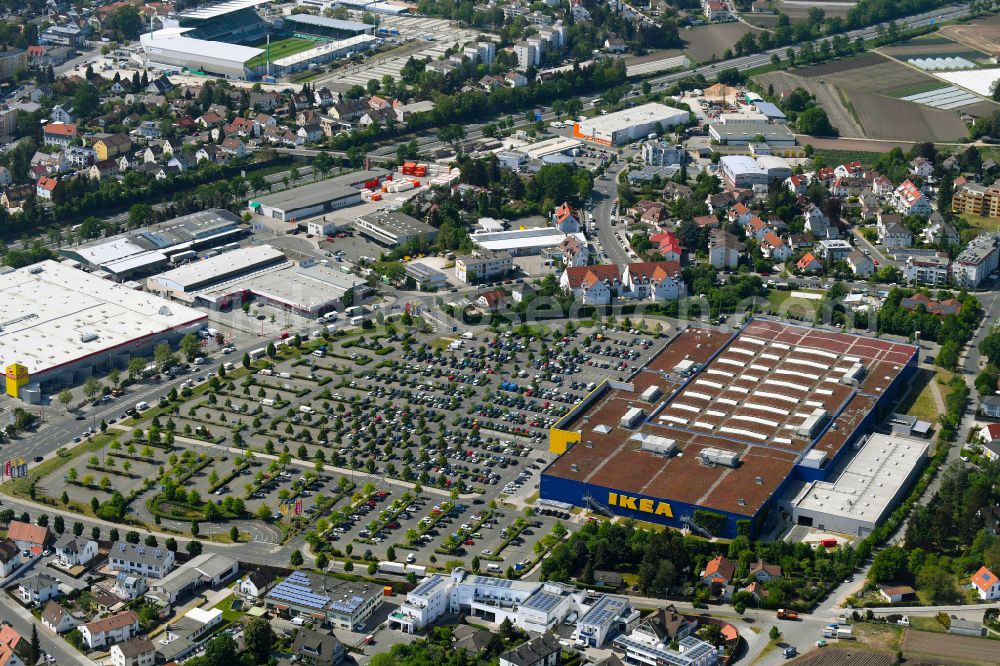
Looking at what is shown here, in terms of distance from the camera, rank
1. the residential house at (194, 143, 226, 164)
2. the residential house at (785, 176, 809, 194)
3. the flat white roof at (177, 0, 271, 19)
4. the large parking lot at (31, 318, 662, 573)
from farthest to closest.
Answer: the flat white roof at (177, 0, 271, 19) < the residential house at (194, 143, 226, 164) < the residential house at (785, 176, 809, 194) < the large parking lot at (31, 318, 662, 573)

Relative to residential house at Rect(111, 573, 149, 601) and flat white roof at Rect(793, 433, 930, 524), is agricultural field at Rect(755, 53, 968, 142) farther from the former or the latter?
residential house at Rect(111, 573, 149, 601)

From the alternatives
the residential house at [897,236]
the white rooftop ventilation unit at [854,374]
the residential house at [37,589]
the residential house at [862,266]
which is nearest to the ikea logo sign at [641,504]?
the white rooftop ventilation unit at [854,374]

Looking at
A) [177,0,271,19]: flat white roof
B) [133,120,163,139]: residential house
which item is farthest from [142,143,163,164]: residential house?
[177,0,271,19]: flat white roof

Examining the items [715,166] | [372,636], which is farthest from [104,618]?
[715,166]

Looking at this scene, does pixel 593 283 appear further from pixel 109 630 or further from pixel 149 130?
pixel 149 130

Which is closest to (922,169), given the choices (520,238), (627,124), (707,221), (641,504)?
(707,221)

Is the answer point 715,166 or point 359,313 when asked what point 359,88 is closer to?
point 715,166
